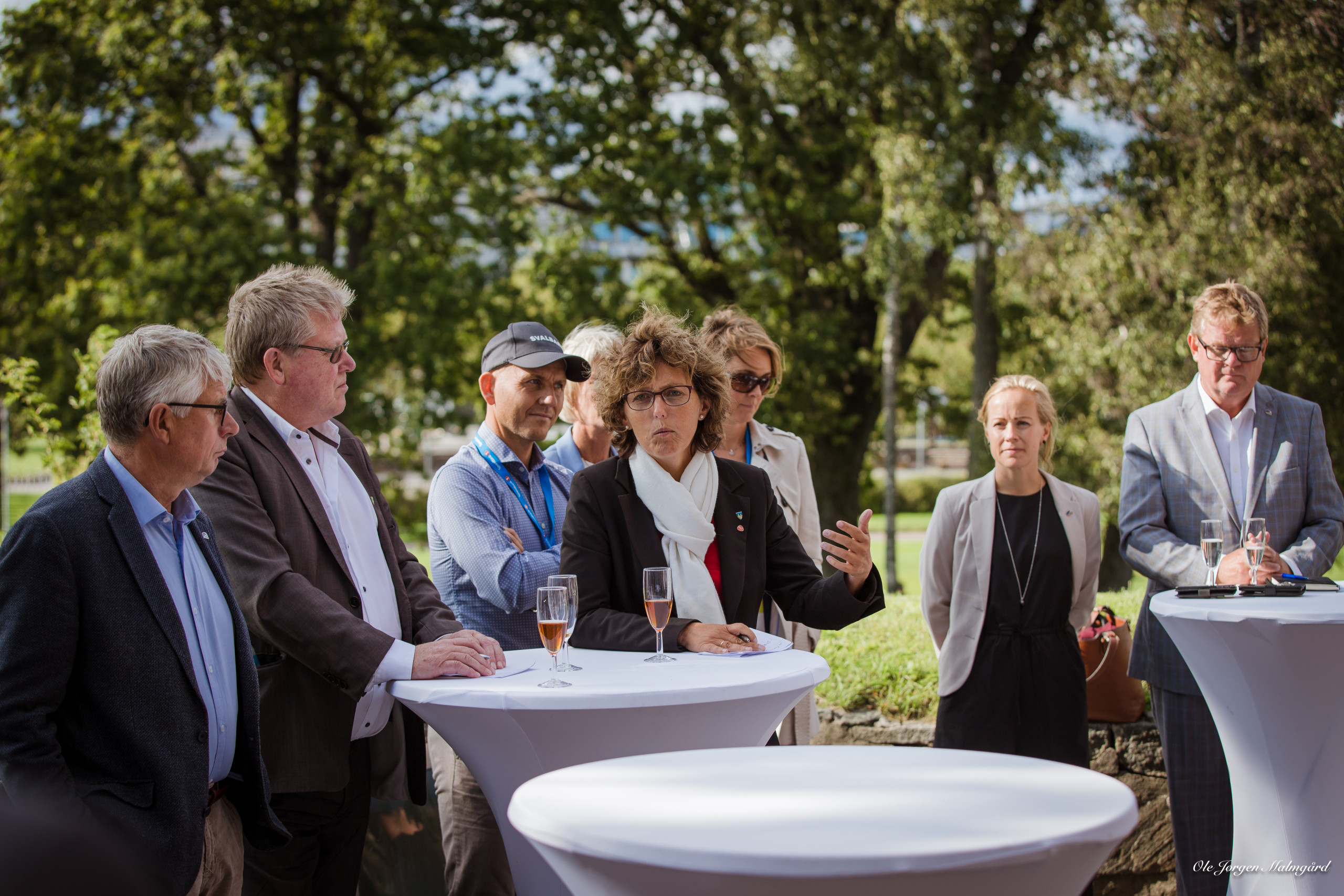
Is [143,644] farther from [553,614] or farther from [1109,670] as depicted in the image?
[1109,670]

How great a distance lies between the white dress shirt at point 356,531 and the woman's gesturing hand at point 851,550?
1231 mm

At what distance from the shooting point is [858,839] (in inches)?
59.1

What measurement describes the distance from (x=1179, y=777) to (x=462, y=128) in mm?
12343

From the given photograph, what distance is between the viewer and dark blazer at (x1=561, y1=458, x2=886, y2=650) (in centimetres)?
299

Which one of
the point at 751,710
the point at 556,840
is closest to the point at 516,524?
the point at 751,710

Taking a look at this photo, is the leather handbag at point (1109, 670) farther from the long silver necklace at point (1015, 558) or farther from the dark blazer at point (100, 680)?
the dark blazer at point (100, 680)

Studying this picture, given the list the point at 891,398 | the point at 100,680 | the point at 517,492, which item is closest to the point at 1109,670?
the point at 517,492

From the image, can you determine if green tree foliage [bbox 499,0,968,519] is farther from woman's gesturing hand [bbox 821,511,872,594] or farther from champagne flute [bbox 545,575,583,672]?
champagne flute [bbox 545,575,583,672]

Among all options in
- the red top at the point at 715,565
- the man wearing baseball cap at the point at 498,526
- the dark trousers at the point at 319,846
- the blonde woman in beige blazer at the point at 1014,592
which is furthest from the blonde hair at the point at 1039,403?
the dark trousers at the point at 319,846

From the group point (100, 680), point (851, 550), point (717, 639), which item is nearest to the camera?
point (100, 680)

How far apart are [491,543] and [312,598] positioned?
0.72m

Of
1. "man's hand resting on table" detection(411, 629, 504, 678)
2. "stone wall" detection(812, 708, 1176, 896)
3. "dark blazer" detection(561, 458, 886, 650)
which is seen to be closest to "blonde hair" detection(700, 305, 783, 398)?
"dark blazer" detection(561, 458, 886, 650)

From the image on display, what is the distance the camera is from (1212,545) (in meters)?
3.57

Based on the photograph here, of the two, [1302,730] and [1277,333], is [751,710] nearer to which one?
[1302,730]
